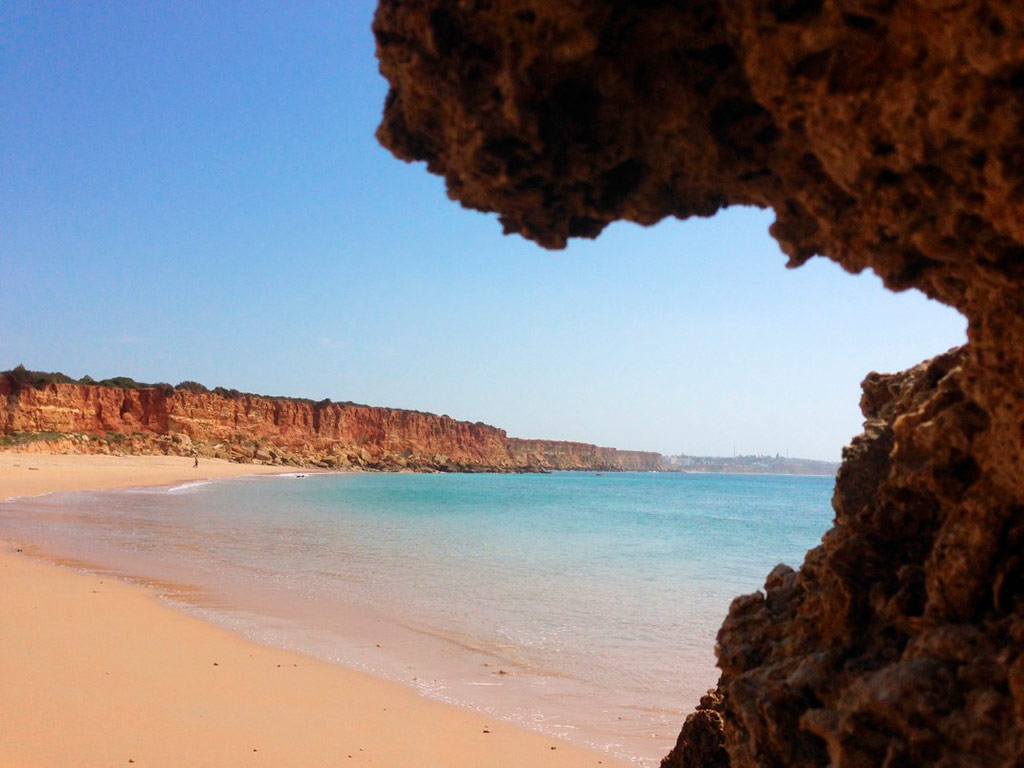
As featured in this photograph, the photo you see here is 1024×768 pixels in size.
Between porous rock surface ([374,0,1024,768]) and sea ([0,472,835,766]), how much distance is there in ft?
9.62

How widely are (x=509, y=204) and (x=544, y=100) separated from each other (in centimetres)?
49

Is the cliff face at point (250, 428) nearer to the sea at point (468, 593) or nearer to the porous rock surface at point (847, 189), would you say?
the sea at point (468, 593)

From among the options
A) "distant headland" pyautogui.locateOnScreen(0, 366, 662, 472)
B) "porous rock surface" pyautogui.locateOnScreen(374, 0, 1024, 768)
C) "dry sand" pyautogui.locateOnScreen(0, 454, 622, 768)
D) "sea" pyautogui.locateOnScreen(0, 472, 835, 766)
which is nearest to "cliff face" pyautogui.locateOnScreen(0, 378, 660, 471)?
"distant headland" pyautogui.locateOnScreen(0, 366, 662, 472)

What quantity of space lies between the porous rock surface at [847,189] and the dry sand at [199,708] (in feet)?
8.99

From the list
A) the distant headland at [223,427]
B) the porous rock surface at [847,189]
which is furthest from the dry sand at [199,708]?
the distant headland at [223,427]

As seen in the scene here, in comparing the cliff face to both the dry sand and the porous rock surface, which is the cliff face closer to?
the dry sand

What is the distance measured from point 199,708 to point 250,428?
63795 mm

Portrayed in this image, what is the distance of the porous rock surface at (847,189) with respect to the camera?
184 cm

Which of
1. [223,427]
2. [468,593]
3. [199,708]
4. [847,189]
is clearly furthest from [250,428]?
[847,189]

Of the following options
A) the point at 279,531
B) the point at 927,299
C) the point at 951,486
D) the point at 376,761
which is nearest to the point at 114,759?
the point at 376,761

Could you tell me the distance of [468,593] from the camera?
1060 centimetres

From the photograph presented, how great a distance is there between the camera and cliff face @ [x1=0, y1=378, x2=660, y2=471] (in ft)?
155

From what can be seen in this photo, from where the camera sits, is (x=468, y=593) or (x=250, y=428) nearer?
(x=468, y=593)

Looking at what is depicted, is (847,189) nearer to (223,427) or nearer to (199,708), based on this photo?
(199,708)
